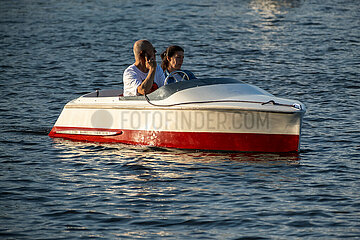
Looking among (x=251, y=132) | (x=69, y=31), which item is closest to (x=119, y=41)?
(x=69, y=31)

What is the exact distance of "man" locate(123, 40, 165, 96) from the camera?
1058 centimetres

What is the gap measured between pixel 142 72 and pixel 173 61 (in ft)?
1.74

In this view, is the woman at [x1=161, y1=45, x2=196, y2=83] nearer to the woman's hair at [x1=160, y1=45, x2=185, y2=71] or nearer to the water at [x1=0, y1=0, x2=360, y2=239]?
the woman's hair at [x1=160, y1=45, x2=185, y2=71]

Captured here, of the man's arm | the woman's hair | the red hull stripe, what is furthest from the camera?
the woman's hair

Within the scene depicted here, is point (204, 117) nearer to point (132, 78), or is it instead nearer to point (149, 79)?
point (149, 79)

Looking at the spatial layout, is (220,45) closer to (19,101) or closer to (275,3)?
(19,101)

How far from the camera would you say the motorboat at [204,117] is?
9.89m

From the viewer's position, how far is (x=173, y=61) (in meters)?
10.7

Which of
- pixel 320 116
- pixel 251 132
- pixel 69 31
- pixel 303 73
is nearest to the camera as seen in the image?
pixel 251 132

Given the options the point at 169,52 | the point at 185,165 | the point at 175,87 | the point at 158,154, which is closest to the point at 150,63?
the point at 169,52

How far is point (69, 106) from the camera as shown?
453 inches

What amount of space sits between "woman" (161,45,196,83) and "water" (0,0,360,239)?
3.92ft

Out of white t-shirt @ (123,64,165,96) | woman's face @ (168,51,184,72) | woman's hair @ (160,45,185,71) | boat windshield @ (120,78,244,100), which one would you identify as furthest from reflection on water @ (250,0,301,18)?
boat windshield @ (120,78,244,100)

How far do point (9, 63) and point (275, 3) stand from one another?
18.5m
